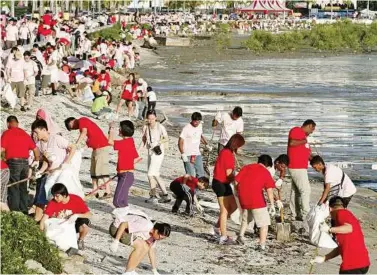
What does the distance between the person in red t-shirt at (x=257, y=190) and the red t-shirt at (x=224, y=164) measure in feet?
1.14

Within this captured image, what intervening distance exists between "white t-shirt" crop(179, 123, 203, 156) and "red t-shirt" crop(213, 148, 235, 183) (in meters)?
2.42

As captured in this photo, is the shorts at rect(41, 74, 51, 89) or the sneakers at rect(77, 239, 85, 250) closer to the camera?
the sneakers at rect(77, 239, 85, 250)

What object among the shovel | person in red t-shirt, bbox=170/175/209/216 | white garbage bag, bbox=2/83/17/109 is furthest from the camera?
white garbage bag, bbox=2/83/17/109

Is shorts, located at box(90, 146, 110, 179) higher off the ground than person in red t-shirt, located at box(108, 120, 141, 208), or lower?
lower

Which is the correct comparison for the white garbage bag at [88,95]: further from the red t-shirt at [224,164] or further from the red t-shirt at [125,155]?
the red t-shirt at [224,164]

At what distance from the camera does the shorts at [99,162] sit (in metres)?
15.8

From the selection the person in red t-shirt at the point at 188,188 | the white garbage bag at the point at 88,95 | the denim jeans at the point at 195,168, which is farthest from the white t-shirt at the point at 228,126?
Answer: the white garbage bag at the point at 88,95

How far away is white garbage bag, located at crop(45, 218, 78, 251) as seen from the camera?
11.4 m

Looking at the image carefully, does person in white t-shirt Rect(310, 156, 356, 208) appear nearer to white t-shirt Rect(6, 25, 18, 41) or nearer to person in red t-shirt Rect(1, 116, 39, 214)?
person in red t-shirt Rect(1, 116, 39, 214)

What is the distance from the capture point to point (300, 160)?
1520cm

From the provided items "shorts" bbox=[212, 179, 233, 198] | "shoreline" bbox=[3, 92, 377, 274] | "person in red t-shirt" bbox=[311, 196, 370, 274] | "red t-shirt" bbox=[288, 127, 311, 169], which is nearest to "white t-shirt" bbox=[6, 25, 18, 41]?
"shoreline" bbox=[3, 92, 377, 274]

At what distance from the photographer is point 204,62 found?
67.8 metres

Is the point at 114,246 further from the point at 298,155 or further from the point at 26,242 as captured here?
the point at 298,155

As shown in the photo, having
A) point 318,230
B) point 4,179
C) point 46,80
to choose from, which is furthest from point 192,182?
point 46,80
